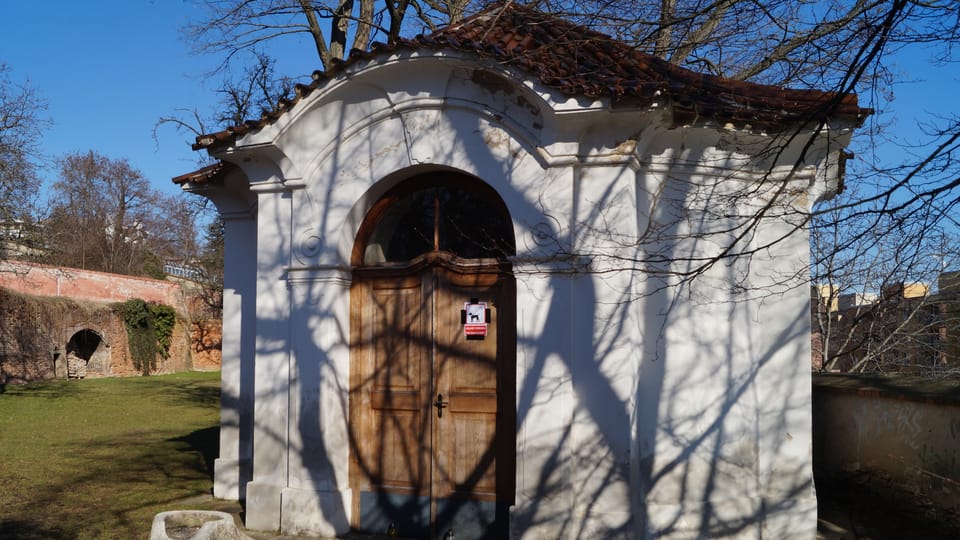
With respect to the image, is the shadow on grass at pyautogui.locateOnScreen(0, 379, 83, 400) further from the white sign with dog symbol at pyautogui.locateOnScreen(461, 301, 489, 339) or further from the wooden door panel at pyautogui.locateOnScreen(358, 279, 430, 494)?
the white sign with dog symbol at pyautogui.locateOnScreen(461, 301, 489, 339)

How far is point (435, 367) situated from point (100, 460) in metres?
7.79

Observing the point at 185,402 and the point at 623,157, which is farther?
the point at 185,402

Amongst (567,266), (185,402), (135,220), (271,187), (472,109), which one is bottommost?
(185,402)

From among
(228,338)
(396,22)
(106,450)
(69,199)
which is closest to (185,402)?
(106,450)

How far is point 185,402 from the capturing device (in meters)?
22.9

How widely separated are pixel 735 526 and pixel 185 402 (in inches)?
748

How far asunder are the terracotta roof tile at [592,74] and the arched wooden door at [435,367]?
134 cm

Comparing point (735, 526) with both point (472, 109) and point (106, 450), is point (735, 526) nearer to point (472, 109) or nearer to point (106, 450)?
point (472, 109)

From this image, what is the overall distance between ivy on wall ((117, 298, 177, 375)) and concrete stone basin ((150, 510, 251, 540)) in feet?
96.1

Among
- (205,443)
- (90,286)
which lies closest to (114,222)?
(90,286)

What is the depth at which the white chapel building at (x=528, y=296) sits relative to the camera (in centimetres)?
694

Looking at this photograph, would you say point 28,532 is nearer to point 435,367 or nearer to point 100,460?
point 435,367

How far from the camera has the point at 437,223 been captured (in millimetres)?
7945

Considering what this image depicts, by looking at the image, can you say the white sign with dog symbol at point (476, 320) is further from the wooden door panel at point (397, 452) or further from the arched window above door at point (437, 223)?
the wooden door panel at point (397, 452)
